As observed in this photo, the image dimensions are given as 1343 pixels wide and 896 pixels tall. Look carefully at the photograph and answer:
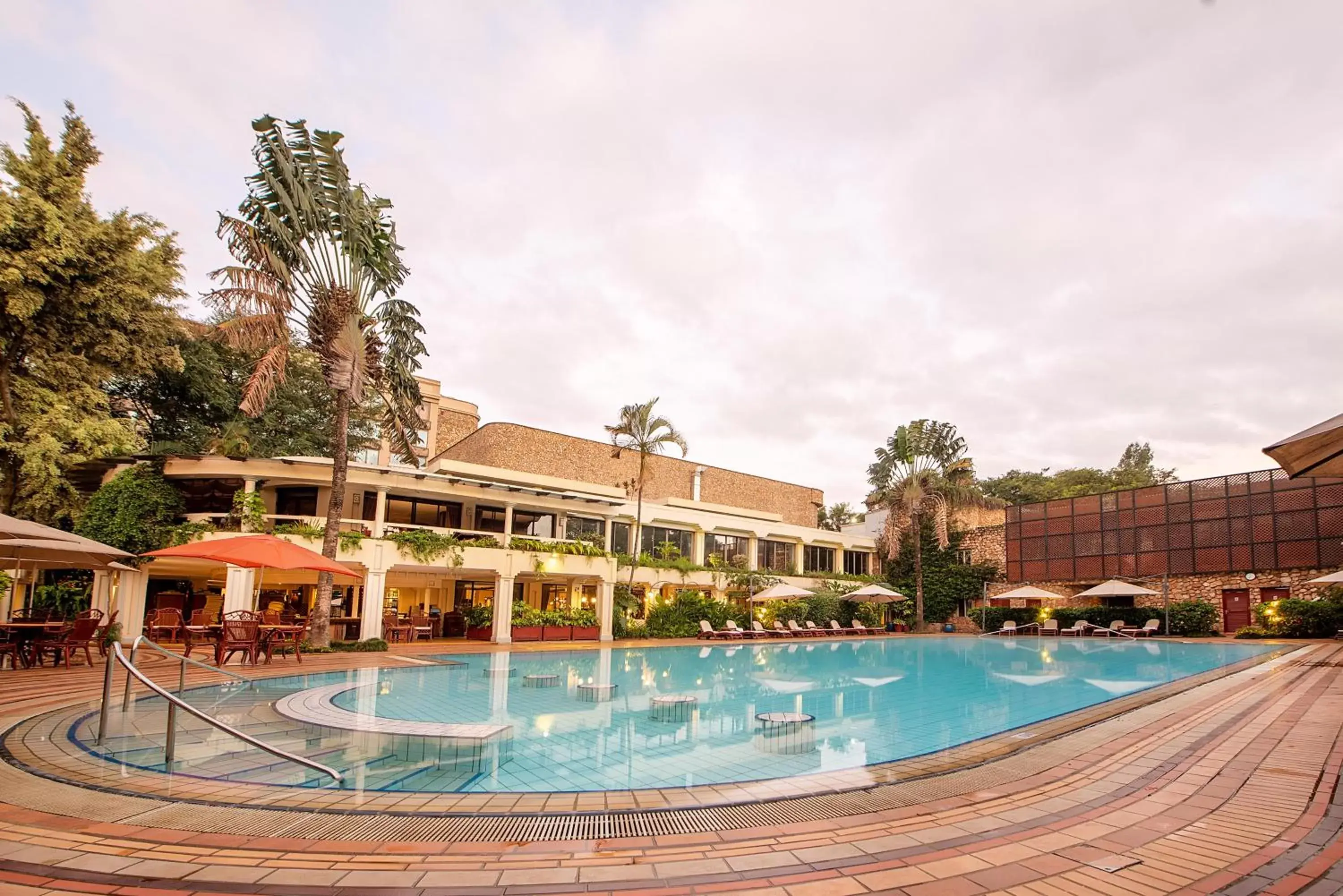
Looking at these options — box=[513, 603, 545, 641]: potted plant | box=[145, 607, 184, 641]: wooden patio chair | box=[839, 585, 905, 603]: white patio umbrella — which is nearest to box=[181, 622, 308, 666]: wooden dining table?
box=[145, 607, 184, 641]: wooden patio chair

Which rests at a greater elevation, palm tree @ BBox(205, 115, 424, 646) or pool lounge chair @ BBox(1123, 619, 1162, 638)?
palm tree @ BBox(205, 115, 424, 646)

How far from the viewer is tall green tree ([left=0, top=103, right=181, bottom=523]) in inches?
571

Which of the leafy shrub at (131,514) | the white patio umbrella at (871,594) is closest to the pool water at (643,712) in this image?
the leafy shrub at (131,514)

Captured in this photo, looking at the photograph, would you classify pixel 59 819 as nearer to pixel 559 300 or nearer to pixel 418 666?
pixel 418 666

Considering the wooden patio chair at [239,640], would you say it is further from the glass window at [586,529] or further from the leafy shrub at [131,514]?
the glass window at [586,529]

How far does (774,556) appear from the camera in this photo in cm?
3416

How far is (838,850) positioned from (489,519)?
2341 centimetres

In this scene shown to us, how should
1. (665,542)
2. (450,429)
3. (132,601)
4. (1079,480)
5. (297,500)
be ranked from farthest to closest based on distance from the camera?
(1079,480), (450,429), (665,542), (297,500), (132,601)

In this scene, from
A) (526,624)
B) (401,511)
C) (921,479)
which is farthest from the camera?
(921,479)

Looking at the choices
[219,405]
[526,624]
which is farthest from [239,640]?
[219,405]

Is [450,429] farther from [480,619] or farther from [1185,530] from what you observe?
[1185,530]

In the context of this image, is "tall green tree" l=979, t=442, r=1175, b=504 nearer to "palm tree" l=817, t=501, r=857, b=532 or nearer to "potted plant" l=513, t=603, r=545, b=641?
"palm tree" l=817, t=501, r=857, b=532

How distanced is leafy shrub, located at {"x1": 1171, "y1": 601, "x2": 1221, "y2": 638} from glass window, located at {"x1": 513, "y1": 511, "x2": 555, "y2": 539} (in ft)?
84.0

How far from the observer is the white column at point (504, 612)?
2091 cm
